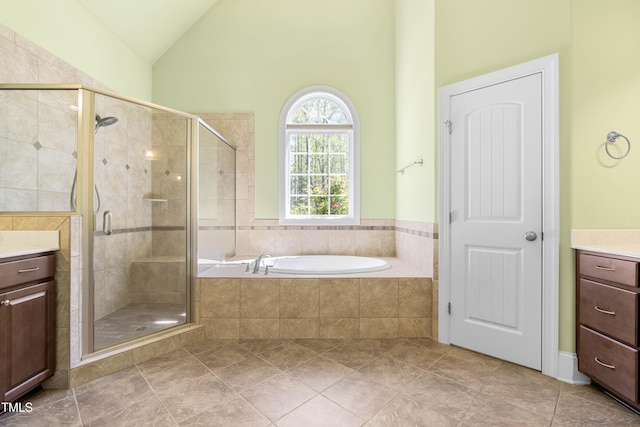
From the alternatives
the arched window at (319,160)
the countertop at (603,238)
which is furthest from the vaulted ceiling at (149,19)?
the countertop at (603,238)

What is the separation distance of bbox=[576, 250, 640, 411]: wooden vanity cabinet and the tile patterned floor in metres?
0.14

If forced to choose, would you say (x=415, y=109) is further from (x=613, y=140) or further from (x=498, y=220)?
(x=613, y=140)

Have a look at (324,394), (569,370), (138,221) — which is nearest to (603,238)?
(569,370)

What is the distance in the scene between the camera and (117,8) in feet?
8.66

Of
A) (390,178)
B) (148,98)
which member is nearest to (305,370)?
(390,178)

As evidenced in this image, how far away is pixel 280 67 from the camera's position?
11.1 ft

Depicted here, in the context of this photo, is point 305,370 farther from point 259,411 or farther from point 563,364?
point 563,364

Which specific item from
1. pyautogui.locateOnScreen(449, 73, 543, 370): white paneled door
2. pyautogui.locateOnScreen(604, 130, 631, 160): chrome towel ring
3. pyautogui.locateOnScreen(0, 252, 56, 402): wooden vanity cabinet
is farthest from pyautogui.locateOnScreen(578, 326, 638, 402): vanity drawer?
pyautogui.locateOnScreen(0, 252, 56, 402): wooden vanity cabinet

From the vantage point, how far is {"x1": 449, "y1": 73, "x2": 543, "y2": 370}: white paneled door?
1.90 meters

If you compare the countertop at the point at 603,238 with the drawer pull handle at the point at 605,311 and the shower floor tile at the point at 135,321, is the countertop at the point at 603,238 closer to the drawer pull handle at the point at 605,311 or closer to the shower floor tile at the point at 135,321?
the drawer pull handle at the point at 605,311

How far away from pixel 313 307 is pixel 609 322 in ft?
5.76

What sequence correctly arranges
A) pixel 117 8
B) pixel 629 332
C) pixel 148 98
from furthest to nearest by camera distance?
pixel 148 98 → pixel 117 8 → pixel 629 332

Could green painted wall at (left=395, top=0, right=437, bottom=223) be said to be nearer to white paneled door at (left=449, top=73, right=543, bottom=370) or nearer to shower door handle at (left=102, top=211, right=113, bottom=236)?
white paneled door at (left=449, top=73, right=543, bottom=370)

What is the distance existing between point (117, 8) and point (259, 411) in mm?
3368
